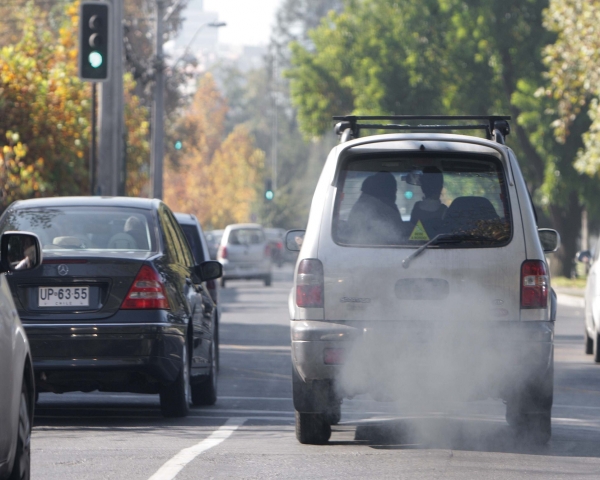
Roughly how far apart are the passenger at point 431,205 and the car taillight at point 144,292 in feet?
7.06

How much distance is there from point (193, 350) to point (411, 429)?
1971mm

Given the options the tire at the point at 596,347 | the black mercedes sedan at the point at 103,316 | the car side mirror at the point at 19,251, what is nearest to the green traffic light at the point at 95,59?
the tire at the point at 596,347

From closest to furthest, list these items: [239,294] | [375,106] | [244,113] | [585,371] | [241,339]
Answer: [585,371]
[241,339]
[239,294]
[375,106]
[244,113]

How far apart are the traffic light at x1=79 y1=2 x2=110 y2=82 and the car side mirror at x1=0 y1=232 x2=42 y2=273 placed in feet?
40.2

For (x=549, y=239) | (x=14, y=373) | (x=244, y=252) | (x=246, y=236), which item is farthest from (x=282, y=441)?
(x=246, y=236)

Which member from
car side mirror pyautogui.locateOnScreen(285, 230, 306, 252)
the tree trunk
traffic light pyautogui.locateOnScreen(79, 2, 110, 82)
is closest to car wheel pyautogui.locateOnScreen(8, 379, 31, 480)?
car side mirror pyautogui.locateOnScreen(285, 230, 306, 252)

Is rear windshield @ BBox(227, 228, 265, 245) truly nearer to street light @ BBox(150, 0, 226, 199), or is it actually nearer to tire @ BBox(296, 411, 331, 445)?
street light @ BBox(150, 0, 226, 199)

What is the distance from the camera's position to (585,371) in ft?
48.9

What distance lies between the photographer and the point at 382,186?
8.62 metres

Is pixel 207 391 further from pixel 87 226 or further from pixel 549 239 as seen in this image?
pixel 549 239

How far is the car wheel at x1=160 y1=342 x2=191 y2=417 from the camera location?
10.1m

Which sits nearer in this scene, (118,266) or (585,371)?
(118,266)

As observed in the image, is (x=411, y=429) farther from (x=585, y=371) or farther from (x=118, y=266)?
(x=585, y=371)

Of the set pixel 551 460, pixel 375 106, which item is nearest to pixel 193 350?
pixel 551 460
